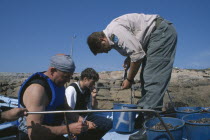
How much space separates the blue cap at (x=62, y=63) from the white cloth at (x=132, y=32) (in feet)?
2.35

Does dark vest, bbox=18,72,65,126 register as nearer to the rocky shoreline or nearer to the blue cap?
the blue cap

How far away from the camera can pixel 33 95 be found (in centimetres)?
206

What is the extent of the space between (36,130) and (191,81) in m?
10.3

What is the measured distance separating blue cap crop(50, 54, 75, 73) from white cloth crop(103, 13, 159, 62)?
716 millimetres

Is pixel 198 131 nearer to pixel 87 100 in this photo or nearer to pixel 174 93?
pixel 87 100

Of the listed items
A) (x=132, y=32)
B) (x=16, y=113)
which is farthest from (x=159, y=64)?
(x=16, y=113)

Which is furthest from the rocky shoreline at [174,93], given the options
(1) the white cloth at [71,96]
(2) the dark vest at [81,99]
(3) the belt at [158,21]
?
(3) the belt at [158,21]

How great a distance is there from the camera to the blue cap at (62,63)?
7.58 ft

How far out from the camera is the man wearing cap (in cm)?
207

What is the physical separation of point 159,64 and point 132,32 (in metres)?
0.61

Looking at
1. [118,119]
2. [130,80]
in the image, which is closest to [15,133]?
[118,119]

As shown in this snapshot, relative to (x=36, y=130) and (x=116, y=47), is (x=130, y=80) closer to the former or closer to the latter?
(x=116, y=47)

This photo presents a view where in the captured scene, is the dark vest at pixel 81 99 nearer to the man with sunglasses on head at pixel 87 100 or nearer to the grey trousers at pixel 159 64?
the man with sunglasses on head at pixel 87 100

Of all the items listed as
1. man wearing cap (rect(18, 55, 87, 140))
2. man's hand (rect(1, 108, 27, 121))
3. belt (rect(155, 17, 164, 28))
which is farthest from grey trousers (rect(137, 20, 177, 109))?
man's hand (rect(1, 108, 27, 121))
